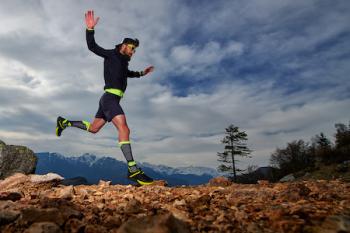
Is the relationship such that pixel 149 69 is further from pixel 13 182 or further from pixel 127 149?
pixel 13 182

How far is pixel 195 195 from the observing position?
5.72 metres

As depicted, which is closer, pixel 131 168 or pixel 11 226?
pixel 11 226

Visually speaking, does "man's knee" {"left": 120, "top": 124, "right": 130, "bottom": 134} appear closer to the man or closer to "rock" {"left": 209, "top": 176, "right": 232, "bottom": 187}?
the man

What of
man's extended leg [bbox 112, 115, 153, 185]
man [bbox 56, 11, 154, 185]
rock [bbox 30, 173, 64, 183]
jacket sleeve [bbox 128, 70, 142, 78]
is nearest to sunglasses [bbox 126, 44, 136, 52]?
man [bbox 56, 11, 154, 185]

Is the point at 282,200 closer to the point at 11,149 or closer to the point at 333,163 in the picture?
the point at 11,149

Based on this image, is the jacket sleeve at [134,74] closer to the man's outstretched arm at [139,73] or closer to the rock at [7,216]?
the man's outstretched arm at [139,73]

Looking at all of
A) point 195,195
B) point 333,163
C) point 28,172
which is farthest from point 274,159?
point 195,195

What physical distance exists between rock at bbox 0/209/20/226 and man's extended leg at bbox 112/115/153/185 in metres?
4.03

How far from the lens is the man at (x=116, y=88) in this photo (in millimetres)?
8164

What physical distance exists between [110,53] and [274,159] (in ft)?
198

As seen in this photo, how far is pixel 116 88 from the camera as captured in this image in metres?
8.58

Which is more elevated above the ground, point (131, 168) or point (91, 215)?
point (131, 168)

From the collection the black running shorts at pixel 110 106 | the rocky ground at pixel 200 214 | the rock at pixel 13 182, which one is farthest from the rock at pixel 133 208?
the rock at pixel 13 182

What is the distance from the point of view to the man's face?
8.84 m
